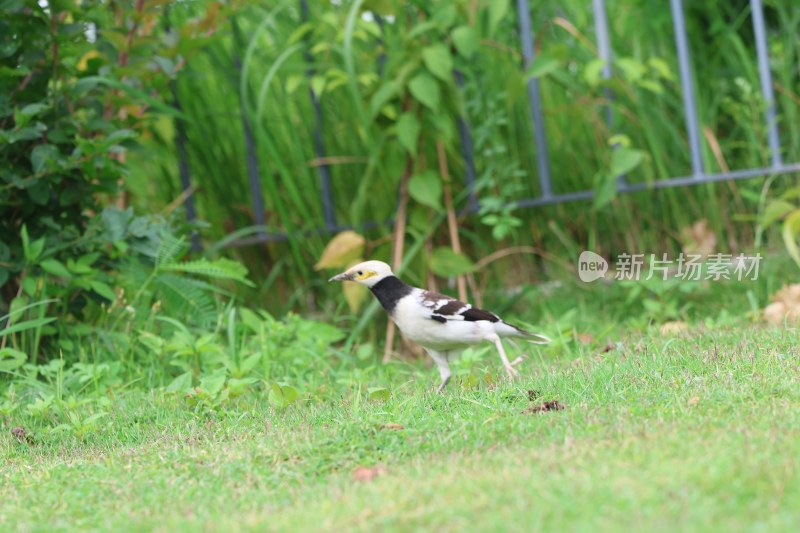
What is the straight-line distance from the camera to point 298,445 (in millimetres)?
3295

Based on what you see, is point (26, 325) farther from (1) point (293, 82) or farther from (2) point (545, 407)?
(2) point (545, 407)

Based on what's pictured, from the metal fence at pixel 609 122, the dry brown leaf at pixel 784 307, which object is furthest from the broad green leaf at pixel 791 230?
the metal fence at pixel 609 122

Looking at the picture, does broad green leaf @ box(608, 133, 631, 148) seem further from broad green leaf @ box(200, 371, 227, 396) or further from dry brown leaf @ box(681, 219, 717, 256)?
broad green leaf @ box(200, 371, 227, 396)

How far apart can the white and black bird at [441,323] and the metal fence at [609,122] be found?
56.1 inches

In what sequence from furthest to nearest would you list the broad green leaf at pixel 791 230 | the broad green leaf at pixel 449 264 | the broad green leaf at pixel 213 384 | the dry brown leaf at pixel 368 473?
the broad green leaf at pixel 449 264
the broad green leaf at pixel 791 230
the broad green leaf at pixel 213 384
the dry brown leaf at pixel 368 473

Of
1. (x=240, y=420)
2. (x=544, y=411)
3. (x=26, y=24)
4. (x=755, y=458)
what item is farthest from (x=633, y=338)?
(x=26, y=24)

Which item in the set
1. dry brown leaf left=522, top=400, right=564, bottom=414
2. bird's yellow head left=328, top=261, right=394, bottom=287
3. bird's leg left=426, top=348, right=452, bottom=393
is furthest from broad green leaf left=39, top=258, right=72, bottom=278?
dry brown leaf left=522, top=400, right=564, bottom=414

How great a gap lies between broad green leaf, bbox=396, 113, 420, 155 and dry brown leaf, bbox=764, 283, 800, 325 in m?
1.90

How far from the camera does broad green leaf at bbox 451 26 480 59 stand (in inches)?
214

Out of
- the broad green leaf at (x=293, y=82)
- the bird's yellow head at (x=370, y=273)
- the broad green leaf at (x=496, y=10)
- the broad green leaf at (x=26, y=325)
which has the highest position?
the broad green leaf at (x=496, y=10)

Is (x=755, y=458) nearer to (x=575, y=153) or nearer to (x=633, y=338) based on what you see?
(x=633, y=338)

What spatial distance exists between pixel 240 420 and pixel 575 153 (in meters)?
3.26

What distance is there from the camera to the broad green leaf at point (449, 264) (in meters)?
5.67

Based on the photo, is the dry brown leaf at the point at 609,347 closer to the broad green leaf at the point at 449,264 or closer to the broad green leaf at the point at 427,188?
the broad green leaf at the point at 449,264
